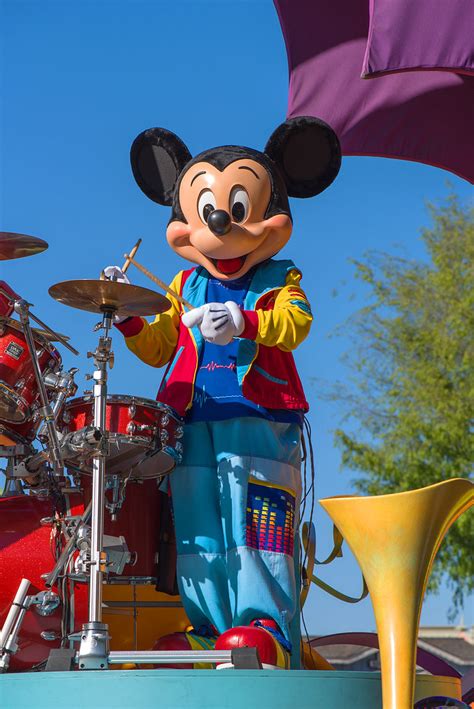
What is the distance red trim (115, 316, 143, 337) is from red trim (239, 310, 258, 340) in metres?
0.51

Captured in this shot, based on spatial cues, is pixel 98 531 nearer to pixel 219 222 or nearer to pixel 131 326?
pixel 131 326

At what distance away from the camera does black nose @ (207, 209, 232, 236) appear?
4.06 m

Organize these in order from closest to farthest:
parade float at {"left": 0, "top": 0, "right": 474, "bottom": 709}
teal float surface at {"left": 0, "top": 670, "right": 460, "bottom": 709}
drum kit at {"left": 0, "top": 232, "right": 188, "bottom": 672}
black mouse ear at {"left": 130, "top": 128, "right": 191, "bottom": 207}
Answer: teal float surface at {"left": 0, "top": 670, "right": 460, "bottom": 709}
parade float at {"left": 0, "top": 0, "right": 474, "bottom": 709}
drum kit at {"left": 0, "top": 232, "right": 188, "bottom": 672}
black mouse ear at {"left": 130, "top": 128, "right": 191, "bottom": 207}

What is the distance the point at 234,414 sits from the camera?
4070 mm

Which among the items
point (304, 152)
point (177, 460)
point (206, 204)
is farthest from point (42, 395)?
point (304, 152)

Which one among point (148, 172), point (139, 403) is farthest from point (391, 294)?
point (139, 403)

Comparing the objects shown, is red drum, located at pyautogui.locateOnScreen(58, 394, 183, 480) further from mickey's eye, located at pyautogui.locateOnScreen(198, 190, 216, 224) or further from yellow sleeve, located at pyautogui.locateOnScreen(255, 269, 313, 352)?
mickey's eye, located at pyautogui.locateOnScreen(198, 190, 216, 224)

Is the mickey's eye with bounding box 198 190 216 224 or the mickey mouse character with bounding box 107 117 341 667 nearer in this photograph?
the mickey mouse character with bounding box 107 117 341 667

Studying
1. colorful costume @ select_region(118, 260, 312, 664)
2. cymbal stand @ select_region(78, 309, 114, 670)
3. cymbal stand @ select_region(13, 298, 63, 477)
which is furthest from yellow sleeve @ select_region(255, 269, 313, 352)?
cymbal stand @ select_region(13, 298, 63, 477)

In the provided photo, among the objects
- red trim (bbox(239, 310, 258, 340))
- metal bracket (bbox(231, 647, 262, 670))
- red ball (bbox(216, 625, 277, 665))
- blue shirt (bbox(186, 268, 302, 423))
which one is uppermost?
red trim (bbox(239, 310, 258, 340))

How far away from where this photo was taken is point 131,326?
13.6 feet

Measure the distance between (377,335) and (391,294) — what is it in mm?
737

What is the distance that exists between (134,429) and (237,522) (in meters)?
0.53

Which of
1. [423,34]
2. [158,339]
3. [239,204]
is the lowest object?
[158,339]
